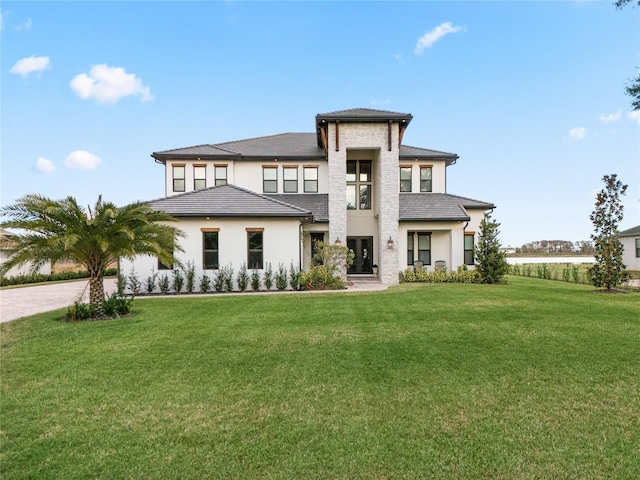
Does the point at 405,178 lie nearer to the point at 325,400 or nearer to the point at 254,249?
the point at 254,249

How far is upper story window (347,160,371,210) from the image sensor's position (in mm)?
20359

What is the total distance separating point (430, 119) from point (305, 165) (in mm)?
9028

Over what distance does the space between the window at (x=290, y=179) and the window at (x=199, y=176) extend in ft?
16.1

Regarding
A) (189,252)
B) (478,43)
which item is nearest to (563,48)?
(478,43)

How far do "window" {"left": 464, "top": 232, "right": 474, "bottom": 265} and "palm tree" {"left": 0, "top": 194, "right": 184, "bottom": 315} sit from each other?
16.7 metres

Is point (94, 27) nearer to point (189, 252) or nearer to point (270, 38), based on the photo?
point (270, 38)

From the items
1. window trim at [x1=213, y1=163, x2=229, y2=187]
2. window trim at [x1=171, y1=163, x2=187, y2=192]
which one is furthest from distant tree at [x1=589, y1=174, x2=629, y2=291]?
window trim at [x1=171, y1=163, x2=187, y2=192]

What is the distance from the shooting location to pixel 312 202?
1961 cm

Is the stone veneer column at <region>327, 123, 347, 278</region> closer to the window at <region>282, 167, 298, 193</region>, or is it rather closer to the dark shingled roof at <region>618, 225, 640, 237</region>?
the window at <region>282, 167, 298, 193</region>

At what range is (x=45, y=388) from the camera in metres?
4.68

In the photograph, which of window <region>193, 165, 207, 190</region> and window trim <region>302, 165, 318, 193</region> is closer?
window <region>193, 165, 207, 190</region>

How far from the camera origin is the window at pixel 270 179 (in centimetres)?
2072

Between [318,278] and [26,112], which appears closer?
[26,112]

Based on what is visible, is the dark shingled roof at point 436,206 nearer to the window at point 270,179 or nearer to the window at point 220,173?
the window at point 270,179
